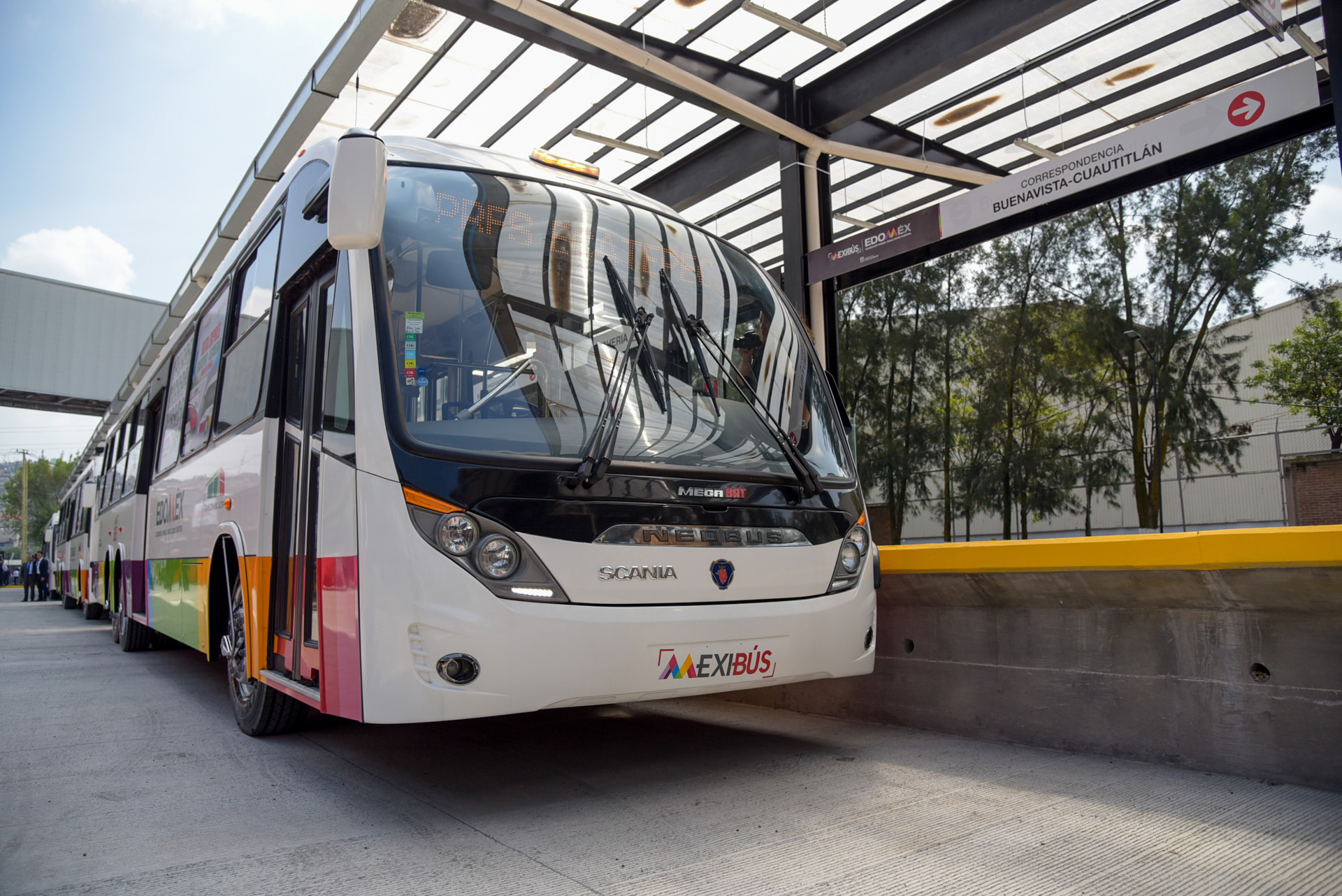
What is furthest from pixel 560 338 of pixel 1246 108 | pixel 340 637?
pixel 1246 108

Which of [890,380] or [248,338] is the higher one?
[890,380]

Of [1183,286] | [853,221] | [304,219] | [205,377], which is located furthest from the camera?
[1183,286]

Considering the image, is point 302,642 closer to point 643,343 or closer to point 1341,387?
point 643,343

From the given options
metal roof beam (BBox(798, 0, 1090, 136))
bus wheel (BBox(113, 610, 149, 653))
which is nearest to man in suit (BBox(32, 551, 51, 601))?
bus wheel (BBox(113, 610, 149, 653))

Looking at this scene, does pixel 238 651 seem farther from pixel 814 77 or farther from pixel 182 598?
pixel 814 77

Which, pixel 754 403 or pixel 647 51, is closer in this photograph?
pixel 754 403

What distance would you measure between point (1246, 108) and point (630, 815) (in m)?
7.60

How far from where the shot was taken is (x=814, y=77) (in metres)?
12.6

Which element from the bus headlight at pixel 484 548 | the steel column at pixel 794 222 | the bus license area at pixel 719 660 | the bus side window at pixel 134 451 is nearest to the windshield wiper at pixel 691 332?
the bus license area at pixel 719 660

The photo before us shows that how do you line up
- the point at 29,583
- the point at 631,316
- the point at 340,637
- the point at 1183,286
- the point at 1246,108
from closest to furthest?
the point at 340,637, the point at 631,316, the point at 1246,108, the point at 1183,286, the point at 29,583

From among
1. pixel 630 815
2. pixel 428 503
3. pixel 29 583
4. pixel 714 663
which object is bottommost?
pixel 29 583

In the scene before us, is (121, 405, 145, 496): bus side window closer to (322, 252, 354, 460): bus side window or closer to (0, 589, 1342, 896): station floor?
(0, 589, 1342, 896): station floor

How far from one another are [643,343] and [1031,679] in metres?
2.50

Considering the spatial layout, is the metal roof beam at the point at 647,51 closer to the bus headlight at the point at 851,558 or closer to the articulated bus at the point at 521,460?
the articulated bus at the point at 521,460
